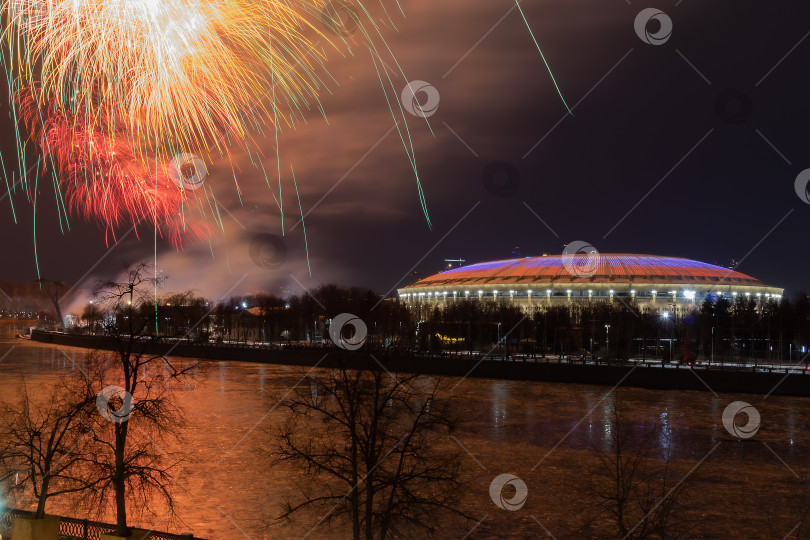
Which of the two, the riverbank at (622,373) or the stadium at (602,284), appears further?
the stadium at (602,284)

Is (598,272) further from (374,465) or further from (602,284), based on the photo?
(374,465)

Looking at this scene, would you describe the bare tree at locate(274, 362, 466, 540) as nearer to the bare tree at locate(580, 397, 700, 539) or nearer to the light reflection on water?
the light reflection on water

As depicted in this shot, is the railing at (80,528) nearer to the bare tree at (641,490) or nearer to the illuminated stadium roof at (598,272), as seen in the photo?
the bare tree at (641,490)

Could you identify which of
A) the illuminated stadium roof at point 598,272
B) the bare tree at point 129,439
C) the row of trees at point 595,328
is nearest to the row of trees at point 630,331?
the row of trees at point 595,328

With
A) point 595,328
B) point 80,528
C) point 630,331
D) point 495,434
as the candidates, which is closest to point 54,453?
point 80,528

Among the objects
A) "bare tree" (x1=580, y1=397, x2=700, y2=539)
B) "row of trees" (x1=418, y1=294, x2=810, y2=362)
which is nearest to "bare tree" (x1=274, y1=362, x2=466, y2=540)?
"bare tree" (x1=580, y1=397, x2=700, y2=539)
